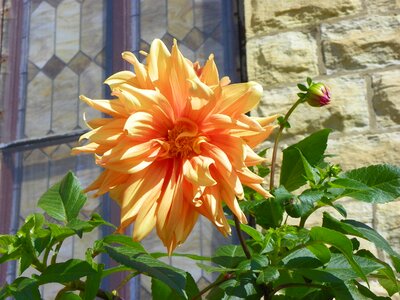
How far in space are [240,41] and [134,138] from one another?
1634 mm

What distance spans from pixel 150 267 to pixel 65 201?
327 millimetres

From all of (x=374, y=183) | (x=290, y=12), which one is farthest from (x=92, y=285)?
(x=290, y=12)

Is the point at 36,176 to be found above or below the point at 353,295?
above

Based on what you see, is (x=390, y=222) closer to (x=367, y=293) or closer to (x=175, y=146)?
(x=367, y=293)

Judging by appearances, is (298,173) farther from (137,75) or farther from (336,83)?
(336,83)

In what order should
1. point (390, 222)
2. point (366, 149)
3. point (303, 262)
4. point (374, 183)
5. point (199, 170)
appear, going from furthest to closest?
point (366, 149) < point (390, 222) < point (374, 183) < point (303, 262) < point (199, 170)

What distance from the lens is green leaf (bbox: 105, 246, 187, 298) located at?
948 mm

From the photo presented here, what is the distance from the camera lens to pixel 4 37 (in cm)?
295

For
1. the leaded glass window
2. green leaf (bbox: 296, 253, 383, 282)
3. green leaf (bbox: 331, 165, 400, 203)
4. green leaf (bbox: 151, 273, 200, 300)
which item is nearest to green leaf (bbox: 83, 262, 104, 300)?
green leaf (bbox: 151, 273, 200, 300)

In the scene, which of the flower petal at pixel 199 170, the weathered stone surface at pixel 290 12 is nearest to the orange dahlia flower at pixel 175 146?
the flower petal at pixel 199 170

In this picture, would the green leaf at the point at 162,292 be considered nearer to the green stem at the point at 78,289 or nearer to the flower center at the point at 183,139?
the green stem at the point at 78,289

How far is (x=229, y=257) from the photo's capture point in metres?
A: 1.20

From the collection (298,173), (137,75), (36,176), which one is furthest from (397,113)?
(36,176)

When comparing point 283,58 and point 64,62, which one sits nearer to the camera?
point 283,58
